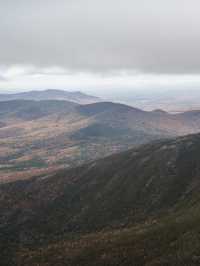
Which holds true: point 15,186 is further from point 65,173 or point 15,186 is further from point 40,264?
point 40,264

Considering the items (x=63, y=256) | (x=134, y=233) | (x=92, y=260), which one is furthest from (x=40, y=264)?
(x=134, y=233)

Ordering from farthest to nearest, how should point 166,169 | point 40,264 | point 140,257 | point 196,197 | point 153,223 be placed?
point 166,169, point 196,197, point 153,223, point 40,264, point 140,257

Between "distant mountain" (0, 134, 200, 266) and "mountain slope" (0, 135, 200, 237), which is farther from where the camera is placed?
"mountain slope" (0, 135, 200, 237)

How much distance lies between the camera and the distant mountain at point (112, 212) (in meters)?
62.5

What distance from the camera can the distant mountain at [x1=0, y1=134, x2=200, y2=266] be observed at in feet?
205

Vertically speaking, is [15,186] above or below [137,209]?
below

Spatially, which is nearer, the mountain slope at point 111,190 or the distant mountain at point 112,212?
the distant mountain at point 112,212

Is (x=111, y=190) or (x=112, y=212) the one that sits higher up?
(x=111, y=190)

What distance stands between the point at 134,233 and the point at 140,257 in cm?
1495

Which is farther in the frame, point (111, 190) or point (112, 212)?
point (111, 190)

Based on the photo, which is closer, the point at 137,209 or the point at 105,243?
the point at 105,243

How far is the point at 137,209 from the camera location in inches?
3848

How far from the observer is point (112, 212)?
3991 inches

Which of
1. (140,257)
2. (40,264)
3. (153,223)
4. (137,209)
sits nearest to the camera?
(140,257)
